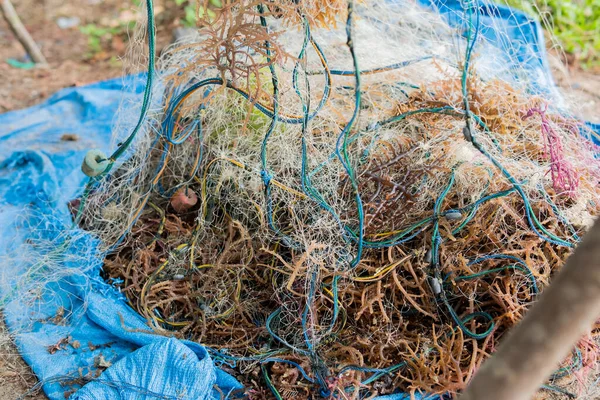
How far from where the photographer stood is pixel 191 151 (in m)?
3.01

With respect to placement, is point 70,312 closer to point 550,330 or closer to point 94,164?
point 94,164

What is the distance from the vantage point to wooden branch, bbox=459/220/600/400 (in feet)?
2.94

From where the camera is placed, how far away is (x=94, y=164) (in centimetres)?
271

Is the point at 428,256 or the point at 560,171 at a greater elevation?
the point at 560,171

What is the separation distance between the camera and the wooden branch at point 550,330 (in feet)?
2.94

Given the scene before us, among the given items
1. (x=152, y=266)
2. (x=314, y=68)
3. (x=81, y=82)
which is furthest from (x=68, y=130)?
(x=314, y=68)

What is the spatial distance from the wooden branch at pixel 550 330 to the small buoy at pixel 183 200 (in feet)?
7.19

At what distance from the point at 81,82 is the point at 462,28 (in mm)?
3573

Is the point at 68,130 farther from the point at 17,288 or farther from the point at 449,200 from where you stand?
the point at 449,200

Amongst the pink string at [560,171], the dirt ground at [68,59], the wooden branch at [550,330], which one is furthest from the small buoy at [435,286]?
the dirt ground at [68,59]

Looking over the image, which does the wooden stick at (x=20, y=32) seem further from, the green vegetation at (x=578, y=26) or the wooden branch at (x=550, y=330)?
the wooden branch at (x=550, y=330)

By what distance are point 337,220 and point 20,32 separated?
14.3ft

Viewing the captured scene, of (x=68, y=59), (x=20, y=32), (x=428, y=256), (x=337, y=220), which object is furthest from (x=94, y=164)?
(x=68, y=59)

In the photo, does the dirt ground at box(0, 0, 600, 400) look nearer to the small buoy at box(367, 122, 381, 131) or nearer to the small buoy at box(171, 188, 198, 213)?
the small buoy at box(367, 122, 381, 131)
